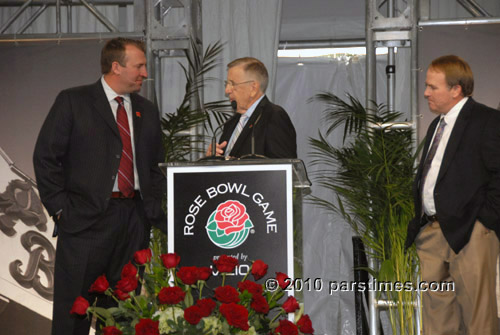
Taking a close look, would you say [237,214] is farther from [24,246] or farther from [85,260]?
[24,246]

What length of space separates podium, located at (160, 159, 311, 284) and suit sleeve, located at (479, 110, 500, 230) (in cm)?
116

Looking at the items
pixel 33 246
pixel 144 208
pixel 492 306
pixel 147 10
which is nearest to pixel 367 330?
pixel 492 306

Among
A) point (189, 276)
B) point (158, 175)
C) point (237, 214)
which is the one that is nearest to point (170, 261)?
point (189, 276)

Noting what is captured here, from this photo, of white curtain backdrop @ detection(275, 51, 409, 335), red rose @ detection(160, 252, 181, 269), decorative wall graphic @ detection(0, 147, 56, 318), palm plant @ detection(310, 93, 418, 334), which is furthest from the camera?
white curtain backdrop @ detection(275, 51, 409, 335)

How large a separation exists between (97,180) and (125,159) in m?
0.20

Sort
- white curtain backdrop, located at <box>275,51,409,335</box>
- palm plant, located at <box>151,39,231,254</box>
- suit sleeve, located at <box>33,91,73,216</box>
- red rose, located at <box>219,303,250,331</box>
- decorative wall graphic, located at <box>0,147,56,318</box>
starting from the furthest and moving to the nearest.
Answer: white curtain backdrop, located at <box>275,51,409,335</box> → decorative wall graphic, located at <box>0,147,56,318</box> → palm plant, located at <box>151,39,231,254</box> → suit sleeve, located at <box>33,91,73,216</box> → red rose, located at <box>219,303,250,331</box>

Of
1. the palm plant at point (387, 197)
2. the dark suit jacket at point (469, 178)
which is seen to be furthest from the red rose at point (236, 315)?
the palm plant at point (387, 197)

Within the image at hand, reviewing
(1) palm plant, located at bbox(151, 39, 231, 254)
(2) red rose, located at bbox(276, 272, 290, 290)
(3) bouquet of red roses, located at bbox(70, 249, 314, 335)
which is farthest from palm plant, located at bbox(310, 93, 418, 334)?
(3) bouquet of red roses, located at bbox(70, 249, 314, 335)

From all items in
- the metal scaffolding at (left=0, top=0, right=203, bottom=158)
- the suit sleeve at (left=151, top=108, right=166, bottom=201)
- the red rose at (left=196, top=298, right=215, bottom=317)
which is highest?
the metal scaffolding at (left=0, top=0, right=203, bottom=158)

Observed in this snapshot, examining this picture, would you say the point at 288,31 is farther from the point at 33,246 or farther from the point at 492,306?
the point at 492,306

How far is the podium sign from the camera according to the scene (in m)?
2.93

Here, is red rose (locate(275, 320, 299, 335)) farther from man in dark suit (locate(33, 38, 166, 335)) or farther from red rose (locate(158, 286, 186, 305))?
man in dark suit (locate(33, 38, 166, 335))

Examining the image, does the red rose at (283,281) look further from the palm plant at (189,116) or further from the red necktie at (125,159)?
the palm plant at (189,116)

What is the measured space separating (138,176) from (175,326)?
1524 millimetres
